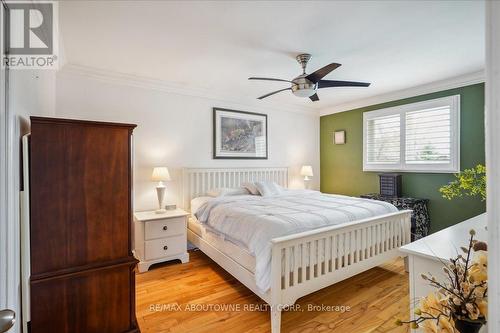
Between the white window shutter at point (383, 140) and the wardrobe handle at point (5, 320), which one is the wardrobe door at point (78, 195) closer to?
the wardrobe handle at point (5, 320)

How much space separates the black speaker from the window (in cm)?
22

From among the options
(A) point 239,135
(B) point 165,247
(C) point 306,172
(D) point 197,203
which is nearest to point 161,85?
(A) point 239,135

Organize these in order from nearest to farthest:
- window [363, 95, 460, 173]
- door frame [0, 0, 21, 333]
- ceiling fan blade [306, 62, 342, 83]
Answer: door frame [0, 0, 21, 333] < ceiling fan blade [306, 62, 342, 83] < window [363, 95, 460, 173]

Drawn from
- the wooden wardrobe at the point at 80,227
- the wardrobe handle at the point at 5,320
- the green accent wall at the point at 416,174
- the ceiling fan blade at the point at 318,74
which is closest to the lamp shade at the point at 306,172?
the green accent wall at the point at 416,174

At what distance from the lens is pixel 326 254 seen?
2.12 m

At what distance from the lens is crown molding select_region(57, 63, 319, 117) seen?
3065mm

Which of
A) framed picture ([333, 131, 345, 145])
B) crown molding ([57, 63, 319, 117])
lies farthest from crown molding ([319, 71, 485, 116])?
crown molding ([57, 63, 319, 117])

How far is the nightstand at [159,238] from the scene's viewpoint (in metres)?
2.96

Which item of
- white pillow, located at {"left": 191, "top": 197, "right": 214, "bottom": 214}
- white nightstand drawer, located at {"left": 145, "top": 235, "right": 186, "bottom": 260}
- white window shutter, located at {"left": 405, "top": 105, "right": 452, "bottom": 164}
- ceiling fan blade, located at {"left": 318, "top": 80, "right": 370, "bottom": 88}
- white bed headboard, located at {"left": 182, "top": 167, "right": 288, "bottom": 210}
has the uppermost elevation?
ceiling fan blade, located at {"left": 318, "top": 80, "right": 370, "bottom": 88}

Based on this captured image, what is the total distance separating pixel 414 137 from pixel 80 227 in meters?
4.55

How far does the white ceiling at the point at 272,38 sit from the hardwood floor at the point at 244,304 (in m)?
2.50

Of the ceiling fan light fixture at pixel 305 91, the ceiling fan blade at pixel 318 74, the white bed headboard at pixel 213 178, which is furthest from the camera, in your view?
the white bed headboard at pixel 213 178

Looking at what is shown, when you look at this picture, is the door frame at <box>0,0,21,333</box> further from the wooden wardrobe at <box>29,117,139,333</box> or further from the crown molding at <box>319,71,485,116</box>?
the crown molding at <box>319,71,485,116</box>

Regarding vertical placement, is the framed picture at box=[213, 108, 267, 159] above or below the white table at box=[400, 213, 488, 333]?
above
